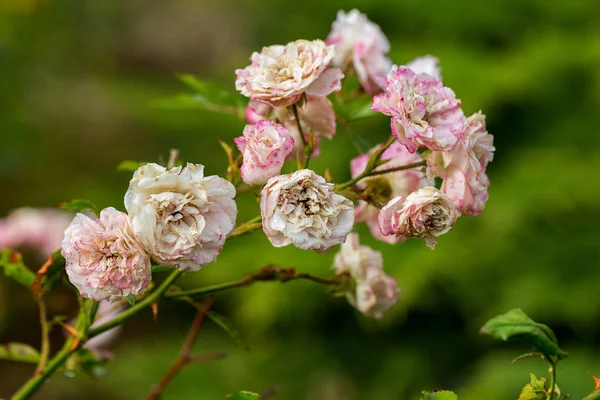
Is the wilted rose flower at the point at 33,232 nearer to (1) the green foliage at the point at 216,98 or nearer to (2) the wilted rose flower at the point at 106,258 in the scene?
(1) the green foliage at the point at 216,98

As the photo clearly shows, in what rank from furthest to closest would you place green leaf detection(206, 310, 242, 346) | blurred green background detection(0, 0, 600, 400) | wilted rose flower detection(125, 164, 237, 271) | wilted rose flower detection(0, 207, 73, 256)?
blurred green background detection(0, 0, 600, 400) < wilted rose flower detection(0, 207, 73, 256) < green leaf detection(206, 310, 242, 346) < wilted rose flower detection(125, 164, 237, 271)

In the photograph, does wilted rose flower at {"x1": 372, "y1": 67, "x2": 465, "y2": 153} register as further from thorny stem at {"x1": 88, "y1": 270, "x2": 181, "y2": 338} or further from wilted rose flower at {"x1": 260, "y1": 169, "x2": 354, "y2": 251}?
thorny stem at {"x1": 88, "y1": 270, "x2": 181, "y2": 338}

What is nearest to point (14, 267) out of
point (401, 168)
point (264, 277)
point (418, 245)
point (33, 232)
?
point (264, 277)

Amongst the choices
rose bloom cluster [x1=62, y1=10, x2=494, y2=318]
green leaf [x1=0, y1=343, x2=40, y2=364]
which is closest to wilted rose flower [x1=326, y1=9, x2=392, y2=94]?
rose bloom cluster [x1=62, y1=10, x2=494, y2=318]

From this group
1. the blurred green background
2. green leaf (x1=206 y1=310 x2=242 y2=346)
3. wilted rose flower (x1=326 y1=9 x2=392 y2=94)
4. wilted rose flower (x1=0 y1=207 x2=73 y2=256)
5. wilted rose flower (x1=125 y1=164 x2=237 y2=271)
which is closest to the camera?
wilted rose flower (x1=125 y1=164 x2=237 y2=271)

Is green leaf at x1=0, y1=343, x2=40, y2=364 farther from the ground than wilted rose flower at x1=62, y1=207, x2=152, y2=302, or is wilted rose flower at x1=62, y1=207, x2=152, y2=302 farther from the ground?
wilted rose flower at x1=62, y1=207, x2=152, y2=302

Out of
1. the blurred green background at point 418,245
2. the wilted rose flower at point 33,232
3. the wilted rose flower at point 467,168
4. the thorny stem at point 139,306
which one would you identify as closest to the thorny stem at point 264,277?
the thorny stem at point 139,306

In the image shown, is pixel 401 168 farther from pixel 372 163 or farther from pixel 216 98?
pixel 216 98

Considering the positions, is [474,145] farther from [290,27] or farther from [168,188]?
[290,27]

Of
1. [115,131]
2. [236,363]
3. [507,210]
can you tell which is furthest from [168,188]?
[115,131]
